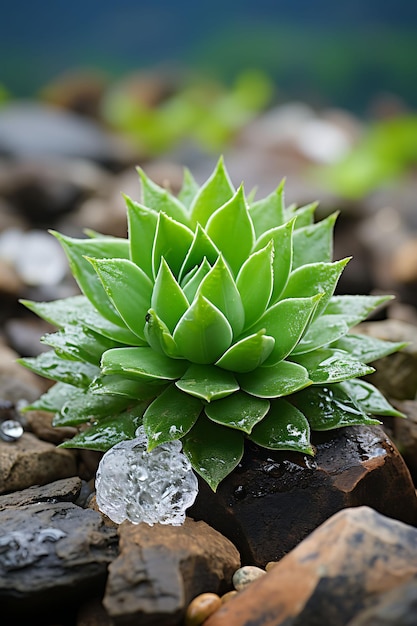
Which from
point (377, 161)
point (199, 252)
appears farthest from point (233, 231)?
point (377, 161)

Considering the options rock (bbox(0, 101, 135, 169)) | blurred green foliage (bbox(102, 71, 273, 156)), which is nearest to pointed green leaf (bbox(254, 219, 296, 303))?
rock (bbox(0, 101, 135, 169))

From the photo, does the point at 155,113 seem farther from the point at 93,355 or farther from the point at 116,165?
the point at 93,355

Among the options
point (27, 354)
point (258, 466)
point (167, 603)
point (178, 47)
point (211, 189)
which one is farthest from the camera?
point (178, 47)

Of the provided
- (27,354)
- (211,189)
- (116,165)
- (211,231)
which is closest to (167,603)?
(211,231)

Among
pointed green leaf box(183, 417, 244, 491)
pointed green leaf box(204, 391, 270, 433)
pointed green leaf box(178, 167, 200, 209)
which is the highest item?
pointed green leaf box(178, 167, 200, 209)

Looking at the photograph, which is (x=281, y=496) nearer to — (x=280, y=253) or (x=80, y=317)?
(x=280, y=253)

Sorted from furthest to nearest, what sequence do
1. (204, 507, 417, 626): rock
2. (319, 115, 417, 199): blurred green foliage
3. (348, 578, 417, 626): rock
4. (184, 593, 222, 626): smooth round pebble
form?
1. (319, 115, 417, 199): blurred green foliage
2. (184, 593, 222, 626): smooth round pebble
3. (204, 507, 417, 626): rock
4. (348, 578, 417, 626): rock

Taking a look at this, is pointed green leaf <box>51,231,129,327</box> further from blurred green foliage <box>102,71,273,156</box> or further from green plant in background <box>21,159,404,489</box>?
blurred green foliage <box>102,71,273,156</box>
